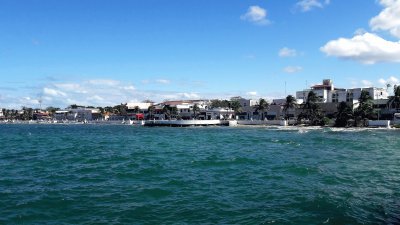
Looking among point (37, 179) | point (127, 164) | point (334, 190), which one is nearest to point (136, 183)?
point (37, 179)

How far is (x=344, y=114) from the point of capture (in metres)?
118

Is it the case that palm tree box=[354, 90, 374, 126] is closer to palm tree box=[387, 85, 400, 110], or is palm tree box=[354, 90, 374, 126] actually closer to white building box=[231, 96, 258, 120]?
palm tree box=[387, 85, 400, 110]

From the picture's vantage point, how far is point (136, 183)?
24.8 metres

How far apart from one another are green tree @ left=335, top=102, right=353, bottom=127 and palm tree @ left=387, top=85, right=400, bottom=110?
43.6ft

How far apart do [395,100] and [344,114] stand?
1685 cm

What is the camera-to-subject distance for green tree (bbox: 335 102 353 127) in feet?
388

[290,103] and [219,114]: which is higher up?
[290,103]

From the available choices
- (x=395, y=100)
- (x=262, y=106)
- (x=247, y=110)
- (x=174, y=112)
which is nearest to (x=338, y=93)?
(x=262, y=106)

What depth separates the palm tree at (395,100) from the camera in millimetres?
119537

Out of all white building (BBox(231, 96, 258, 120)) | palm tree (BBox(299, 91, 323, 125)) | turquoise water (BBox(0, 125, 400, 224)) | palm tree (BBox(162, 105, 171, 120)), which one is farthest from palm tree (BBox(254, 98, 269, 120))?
turquoise water (BBox(0, 125, 400, 224))

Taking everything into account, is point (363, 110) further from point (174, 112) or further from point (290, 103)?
point (174, 112)

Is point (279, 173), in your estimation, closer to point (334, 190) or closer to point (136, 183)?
point (334, 190)

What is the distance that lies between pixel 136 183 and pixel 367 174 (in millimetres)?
16196

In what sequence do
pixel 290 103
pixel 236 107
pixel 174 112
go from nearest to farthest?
pixel 290 103, pixel 236 107, pixel 174 112
